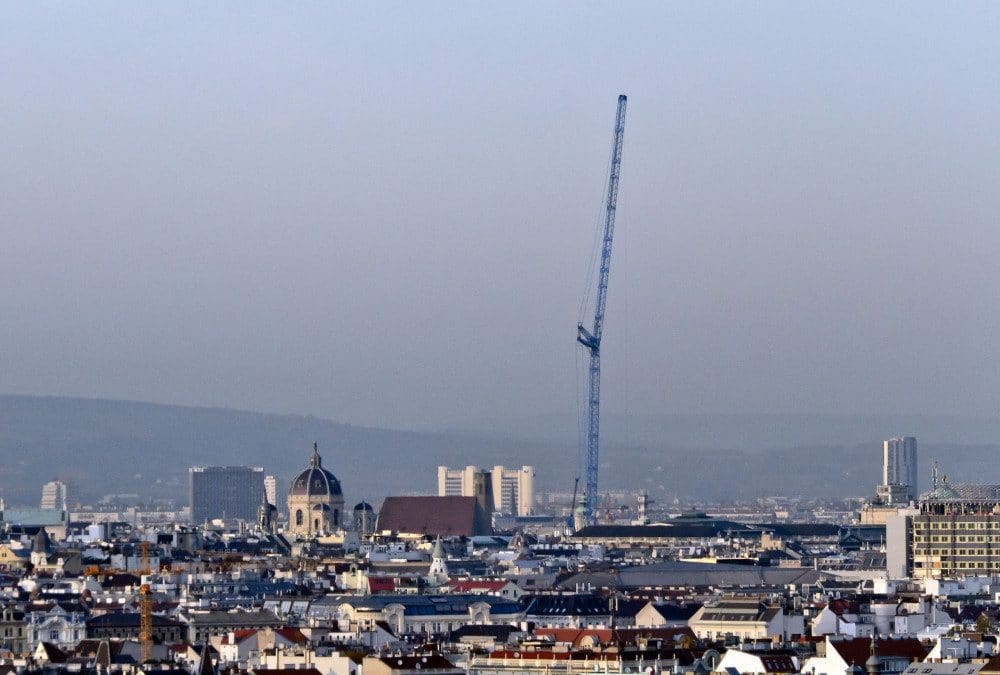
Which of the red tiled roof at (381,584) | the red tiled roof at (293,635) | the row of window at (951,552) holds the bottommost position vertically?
the red tiled roof at (293,635)

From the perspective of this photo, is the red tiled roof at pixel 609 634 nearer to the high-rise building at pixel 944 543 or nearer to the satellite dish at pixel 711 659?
the satellite dish at pixel 711 659

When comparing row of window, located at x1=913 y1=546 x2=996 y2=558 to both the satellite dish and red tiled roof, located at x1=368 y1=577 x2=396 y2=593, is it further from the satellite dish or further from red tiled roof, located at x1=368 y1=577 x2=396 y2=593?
the satellite dish

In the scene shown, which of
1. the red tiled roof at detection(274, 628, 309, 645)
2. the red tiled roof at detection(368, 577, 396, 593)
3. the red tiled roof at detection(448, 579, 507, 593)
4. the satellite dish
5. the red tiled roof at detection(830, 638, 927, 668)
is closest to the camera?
the red tiled roof at detection(830, 638, 927, 668)

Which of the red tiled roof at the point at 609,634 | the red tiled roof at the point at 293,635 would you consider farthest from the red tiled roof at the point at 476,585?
the red tiled roof at the point at 293,635

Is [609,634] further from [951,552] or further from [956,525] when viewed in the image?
[951,552]

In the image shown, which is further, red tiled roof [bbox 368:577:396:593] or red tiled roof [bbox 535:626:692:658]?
red tiled roof [bbox 368:577:396:593]

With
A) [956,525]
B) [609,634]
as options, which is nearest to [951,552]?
[956,525]

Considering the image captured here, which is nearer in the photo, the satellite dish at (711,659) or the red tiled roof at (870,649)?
the red tiled roof at (870,649)

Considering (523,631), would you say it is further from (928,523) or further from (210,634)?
(928,523)

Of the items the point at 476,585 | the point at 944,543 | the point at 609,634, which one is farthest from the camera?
the point at 944,543

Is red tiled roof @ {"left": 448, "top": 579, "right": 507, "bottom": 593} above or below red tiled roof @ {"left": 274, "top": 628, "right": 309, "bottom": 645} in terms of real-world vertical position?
above

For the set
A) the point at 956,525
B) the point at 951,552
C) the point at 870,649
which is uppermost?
the point at 956,525

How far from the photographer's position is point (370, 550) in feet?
602

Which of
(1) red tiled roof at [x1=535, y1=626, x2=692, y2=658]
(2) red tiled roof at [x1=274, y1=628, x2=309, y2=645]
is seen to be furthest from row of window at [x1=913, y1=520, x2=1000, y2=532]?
(2) red tiled roof at [x1=274, y1=628, x2=309, y2=645]
